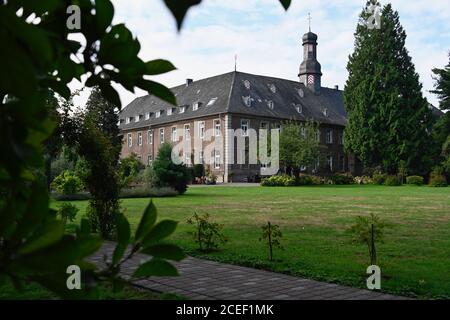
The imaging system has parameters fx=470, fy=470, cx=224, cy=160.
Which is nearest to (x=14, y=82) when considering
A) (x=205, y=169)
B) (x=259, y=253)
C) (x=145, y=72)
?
(x=145, y=72)

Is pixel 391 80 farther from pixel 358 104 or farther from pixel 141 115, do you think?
pixel 141 115

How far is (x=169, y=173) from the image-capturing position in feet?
92.5

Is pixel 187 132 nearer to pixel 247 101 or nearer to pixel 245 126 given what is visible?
pixel 245 126

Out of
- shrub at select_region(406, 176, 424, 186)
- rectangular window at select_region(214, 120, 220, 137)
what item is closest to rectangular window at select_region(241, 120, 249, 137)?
rectangular window at select_region(214, 120, 220, 137)

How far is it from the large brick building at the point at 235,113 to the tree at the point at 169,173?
72.2 ft

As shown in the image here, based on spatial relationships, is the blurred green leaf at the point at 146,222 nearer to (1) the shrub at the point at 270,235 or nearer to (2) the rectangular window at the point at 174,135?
(1) the shrub at the point at 270,235

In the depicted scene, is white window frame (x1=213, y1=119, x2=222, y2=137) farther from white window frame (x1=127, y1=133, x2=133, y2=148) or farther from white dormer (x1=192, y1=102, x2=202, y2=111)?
white window frame (x1=127, y1=133, x2=133, y2=148)

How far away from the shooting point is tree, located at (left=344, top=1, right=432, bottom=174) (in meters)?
47.8

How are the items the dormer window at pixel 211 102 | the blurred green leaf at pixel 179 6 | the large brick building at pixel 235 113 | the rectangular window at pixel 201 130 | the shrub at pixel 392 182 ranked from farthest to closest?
1. the rectangular window at pixel 201 130
2. the dormer window at pixel 211 102
3. the large brick building at pixel 235 113
4. the shrub at pixel 392 182
5. the blurred green leaf at pixel 179 6

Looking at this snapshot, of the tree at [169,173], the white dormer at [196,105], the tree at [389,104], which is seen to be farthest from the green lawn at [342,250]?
the white dormer at [196,105]

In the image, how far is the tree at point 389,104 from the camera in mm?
47750

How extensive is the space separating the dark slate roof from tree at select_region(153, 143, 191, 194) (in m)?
21.3

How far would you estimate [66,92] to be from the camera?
1103 mm

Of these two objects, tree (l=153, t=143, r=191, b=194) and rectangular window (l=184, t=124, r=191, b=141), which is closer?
tree (l=153, t=143, r=191, b=194)
